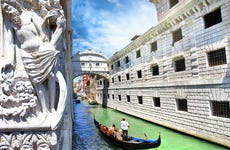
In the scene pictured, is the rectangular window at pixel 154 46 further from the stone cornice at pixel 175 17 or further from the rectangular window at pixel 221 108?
the rectangular window at pixel 221 108

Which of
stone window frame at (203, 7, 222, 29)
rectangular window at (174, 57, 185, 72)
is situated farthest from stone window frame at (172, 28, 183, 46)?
stone window frame at (203, 7, 222, 29)

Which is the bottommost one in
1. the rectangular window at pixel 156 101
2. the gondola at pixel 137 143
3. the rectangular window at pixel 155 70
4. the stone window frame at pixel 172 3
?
the gondola at pixel 137 143

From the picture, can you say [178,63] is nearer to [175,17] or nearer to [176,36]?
[176,36]

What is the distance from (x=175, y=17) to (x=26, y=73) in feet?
32.7

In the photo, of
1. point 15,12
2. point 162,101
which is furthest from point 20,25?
point 162,101

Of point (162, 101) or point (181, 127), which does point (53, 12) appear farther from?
point (162, 101)

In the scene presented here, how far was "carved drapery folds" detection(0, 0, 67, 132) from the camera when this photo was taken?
1784 millimetres

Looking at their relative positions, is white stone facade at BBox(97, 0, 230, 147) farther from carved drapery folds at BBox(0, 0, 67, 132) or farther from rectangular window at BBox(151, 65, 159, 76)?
carved drapery folds at BBox(0, 0, 67, 132)

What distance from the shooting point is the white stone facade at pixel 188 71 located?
25.1ft

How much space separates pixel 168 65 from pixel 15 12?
10.4m

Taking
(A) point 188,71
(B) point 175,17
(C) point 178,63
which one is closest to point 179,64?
(C) point 178,63

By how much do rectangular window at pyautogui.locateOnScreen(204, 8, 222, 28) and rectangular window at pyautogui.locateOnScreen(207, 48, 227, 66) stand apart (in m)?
1.38

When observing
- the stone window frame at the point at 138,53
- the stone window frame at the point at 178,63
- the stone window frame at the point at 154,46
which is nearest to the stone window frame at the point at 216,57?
the stone window frame at the point at 178,63

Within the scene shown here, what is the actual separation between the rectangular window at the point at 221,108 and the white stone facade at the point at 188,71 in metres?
0.16
